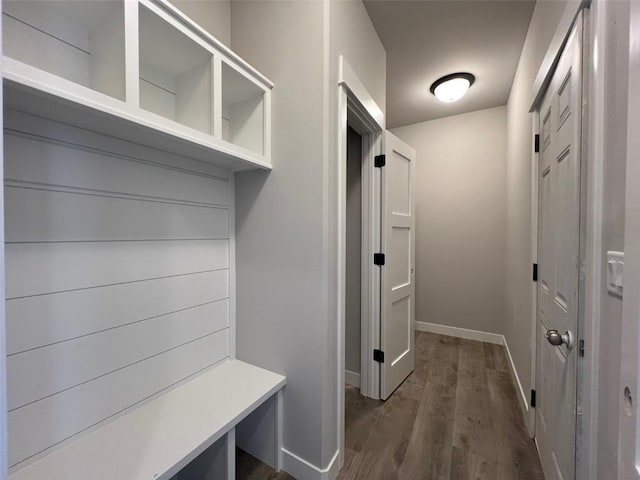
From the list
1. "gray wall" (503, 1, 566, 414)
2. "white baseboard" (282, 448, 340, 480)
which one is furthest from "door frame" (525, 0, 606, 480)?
"white baseboard" (282, 448, 340, 480)

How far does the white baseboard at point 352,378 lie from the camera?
7.36 feet

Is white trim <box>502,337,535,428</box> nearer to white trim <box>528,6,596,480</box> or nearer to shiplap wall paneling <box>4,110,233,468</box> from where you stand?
white trim <box>528,6,596,480</box>

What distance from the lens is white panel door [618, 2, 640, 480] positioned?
1.83 feet

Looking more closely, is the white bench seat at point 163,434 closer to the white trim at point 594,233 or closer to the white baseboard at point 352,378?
the white baseboard at point 352,378

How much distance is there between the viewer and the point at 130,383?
1149 millimetres

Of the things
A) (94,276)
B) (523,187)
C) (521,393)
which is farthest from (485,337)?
(94,276)

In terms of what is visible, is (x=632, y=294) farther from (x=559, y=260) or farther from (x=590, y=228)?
(x=559, y=260)

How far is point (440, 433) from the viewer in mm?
1700

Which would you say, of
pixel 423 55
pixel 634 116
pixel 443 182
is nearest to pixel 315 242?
pixel 634 116

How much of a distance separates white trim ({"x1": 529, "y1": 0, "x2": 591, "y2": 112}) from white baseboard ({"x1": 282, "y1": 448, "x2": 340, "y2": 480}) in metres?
2.20

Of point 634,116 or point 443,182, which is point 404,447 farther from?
point 443,182

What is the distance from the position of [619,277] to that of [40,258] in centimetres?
178

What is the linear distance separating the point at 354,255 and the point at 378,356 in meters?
0.81

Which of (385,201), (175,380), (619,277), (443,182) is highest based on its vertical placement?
(443,182)
